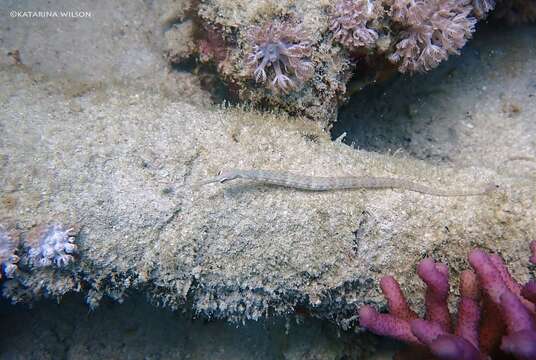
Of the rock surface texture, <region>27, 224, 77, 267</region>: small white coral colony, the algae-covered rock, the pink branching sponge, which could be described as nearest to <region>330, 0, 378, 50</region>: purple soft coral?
the rock surface texture

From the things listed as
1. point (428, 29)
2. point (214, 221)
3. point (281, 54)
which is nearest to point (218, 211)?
point (214, 221)

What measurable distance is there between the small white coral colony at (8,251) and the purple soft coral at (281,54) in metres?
2.82

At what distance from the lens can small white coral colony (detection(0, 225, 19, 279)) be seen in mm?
3244

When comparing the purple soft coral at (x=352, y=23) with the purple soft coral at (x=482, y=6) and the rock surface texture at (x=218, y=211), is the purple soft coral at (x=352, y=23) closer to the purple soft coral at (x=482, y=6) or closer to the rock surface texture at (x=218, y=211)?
the rock surface texture at (x=218, y=211)

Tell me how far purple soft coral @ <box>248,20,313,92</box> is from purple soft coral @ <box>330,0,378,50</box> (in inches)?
16.2

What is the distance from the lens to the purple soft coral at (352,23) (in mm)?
3893

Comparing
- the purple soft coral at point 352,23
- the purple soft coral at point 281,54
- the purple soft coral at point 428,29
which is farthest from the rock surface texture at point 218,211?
the purple soft coral at point 428,29

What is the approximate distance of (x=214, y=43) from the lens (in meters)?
4.55

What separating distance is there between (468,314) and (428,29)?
9.94 ft

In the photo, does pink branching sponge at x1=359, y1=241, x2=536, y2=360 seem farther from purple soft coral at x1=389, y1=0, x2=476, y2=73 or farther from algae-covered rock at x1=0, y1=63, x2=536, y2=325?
purple soft coral at x1=389, y1=0, x2=476, y2=73

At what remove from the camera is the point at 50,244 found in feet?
10.9

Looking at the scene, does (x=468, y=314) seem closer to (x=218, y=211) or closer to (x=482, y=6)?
(x=218, y=211)

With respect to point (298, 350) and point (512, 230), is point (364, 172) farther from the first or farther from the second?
point (298, 350)

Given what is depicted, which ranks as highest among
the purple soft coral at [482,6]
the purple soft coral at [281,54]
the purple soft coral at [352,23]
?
the purple soft coral at [482,6]
